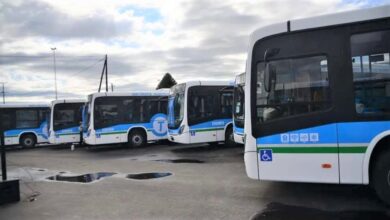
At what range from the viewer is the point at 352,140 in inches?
278

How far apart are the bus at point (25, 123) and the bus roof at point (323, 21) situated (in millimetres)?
20117

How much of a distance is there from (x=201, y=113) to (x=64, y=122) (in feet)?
29.1

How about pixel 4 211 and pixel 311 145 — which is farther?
pixel 4 211

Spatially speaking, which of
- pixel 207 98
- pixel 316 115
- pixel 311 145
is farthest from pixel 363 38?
pixel 207 98

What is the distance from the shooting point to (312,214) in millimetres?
6883

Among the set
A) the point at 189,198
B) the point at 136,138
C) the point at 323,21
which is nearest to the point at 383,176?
the point at 323,21

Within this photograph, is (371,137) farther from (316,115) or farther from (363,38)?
(363,38)

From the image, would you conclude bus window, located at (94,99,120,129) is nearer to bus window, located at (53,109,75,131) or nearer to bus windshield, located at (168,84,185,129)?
bus windshield, located at (168,84,185,129)

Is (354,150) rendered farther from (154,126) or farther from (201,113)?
(154,126)

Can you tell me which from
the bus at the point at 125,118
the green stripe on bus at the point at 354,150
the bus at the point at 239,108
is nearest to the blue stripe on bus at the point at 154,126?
the bus at the point at 125,118

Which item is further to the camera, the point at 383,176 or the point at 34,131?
the point at 34,131

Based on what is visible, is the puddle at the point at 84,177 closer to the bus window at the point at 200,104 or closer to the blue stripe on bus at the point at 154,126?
the bus window at the point at 200,104

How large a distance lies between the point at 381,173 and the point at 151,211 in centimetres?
387

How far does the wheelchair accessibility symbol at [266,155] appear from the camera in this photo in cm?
768
